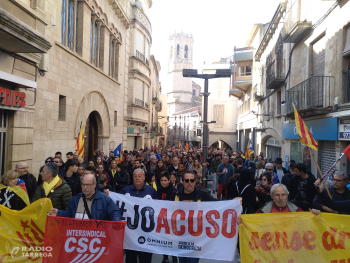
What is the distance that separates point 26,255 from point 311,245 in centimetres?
381

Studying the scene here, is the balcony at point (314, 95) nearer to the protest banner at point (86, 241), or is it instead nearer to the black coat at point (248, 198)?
the black coat at point (248, 198)

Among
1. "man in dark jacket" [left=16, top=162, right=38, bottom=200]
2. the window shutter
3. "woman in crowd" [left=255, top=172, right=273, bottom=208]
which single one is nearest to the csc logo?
"man in dark jacket" [left=16, top=162, right=38, bottom=200]

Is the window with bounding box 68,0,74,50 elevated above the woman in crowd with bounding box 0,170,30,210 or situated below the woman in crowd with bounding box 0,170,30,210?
above

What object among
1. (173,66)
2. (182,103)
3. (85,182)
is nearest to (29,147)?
(85,182)

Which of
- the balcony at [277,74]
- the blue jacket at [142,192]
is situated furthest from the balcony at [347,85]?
the blue jacket at [142,192]

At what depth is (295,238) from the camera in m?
3.92

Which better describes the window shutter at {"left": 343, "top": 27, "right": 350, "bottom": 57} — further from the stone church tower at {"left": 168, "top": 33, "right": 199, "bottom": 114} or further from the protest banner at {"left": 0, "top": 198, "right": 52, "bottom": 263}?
the stone church tower at {"left": 168, "top": 33, "right": 199, "bottom": 114}

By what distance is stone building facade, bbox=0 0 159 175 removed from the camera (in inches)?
292

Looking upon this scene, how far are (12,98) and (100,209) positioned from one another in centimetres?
501

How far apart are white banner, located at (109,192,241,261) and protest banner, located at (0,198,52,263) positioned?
3.75ft

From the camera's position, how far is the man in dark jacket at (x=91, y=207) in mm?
3732

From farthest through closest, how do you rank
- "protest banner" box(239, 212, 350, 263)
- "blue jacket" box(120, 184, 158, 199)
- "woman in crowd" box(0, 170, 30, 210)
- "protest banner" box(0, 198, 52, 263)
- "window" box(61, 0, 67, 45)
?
"window" box(61, 0, 67, 45) → "blue jacket" box(120, 184, 158, 199) → "woman in crowd" box(0, 170, 30, 210) → "protest banner" box(0, 198, 52, 263) → "protest banner" box(239, 212, 350, 263)

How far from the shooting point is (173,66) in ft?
289

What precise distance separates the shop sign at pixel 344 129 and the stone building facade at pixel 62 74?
26.9 feet
